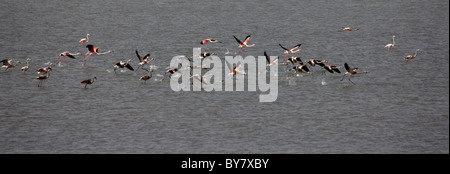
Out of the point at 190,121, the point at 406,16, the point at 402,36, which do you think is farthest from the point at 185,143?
the point at 406,16

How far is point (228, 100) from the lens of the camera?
54.1ft

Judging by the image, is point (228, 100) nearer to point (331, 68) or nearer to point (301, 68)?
point (301, 68)

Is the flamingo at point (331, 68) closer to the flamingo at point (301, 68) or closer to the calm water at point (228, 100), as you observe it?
the calm water at point (228, 100)

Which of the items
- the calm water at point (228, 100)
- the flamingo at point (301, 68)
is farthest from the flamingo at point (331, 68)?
the flamingo at point (301, 68)

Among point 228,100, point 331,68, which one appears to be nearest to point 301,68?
point 331,68

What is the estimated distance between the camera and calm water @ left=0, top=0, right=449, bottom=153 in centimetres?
1375

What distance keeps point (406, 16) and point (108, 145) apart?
20339 millimetres

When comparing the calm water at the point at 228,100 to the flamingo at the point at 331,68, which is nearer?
the calm water at the point at 228,100

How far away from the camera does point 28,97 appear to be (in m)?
16.8

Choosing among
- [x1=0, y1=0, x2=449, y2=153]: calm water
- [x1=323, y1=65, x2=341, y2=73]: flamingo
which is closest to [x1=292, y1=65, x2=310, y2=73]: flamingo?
[x1=0, y1=0, x2=449, y2=153]: calm water

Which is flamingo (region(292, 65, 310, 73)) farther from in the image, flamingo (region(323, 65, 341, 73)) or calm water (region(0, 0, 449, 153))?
flamingo (region(323, 65, 341, 73))

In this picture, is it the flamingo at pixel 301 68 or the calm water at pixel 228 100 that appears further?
the flamingo at pixel 301 68

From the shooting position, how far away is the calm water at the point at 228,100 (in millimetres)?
13750

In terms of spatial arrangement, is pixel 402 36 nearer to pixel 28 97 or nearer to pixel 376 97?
pixel 376 97
